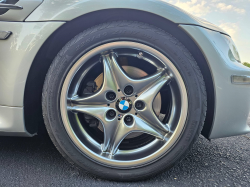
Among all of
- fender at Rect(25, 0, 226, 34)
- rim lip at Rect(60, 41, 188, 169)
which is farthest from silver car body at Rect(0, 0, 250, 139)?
rim lip at Rect(60, 41, 188, 169)

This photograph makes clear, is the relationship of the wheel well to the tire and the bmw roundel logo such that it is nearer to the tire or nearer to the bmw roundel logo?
the tire

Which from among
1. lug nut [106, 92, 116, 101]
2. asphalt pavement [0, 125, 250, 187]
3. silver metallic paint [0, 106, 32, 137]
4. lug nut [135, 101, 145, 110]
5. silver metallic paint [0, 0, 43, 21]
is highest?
silver metallic paint [0, 0, 43, 21]

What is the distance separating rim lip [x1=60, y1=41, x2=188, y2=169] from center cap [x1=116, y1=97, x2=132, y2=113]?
0.28 m

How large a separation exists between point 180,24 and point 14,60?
0.92m

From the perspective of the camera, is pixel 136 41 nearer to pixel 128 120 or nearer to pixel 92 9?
pixel 92 9

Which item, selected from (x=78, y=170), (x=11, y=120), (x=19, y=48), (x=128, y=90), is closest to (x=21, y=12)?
(x=19, y=48)

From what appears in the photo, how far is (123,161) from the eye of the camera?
1043 millimetres

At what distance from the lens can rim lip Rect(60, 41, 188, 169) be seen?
101 cm

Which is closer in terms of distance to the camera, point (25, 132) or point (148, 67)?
point (25, 132)

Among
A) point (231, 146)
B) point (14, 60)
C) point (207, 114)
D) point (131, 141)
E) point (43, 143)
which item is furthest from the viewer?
point (231, 146)

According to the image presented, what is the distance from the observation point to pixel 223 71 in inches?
40.4

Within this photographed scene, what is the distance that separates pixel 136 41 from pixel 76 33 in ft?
1.17

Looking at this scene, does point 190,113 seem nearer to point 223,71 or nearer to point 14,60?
point 223,71

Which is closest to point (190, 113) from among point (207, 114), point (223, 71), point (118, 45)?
point (207, 114)
